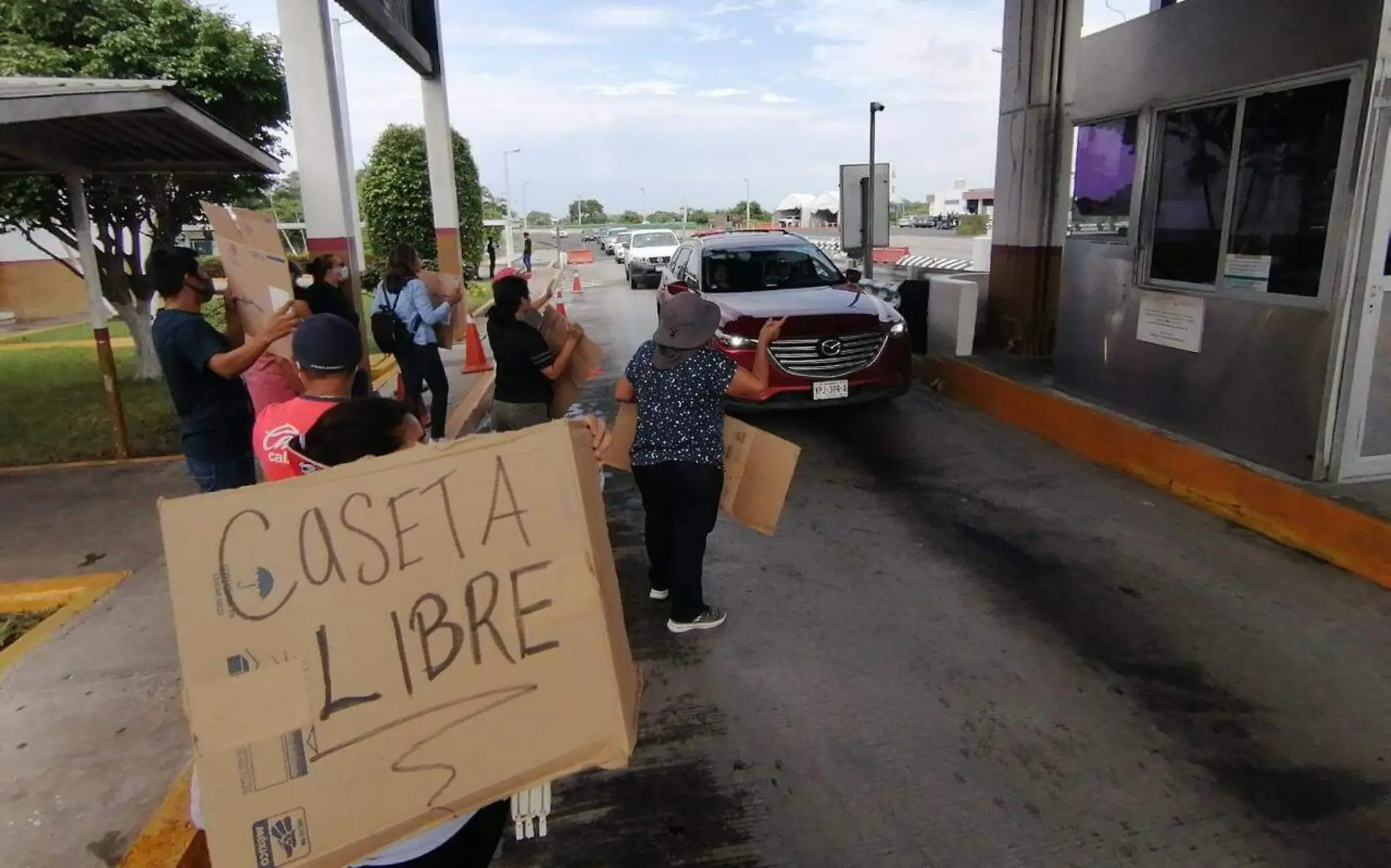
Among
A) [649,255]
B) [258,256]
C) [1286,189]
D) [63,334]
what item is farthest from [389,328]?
[649,255]

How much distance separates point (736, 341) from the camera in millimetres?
7613

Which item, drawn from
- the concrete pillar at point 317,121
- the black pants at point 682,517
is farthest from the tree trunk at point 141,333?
the black pants at point 682,517

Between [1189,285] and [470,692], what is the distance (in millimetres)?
6595

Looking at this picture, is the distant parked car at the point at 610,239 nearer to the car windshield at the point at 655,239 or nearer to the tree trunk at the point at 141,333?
the car windshield at the point at 655,239

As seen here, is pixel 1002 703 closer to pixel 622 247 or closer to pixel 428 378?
pixel 428 378

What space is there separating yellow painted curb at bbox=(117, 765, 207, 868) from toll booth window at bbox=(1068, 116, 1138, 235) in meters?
7.40

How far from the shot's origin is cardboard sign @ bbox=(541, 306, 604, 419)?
204 inches

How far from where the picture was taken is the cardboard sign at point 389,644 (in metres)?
1.60

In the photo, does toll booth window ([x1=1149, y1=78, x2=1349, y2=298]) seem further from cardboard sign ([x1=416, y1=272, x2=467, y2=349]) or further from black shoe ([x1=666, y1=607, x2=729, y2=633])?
cardboard sign ([x1=416, y1=272, x2=467, y2=349])

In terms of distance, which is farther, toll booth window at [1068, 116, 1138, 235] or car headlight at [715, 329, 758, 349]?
car headlight at [715, 329, 758, 349]

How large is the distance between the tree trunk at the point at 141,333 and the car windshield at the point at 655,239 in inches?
699

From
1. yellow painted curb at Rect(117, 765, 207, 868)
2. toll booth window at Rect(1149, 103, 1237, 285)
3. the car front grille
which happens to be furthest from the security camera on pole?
yellow painted curb at Rect(117, 765, 207, 868)

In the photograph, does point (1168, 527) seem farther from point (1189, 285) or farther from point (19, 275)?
point (19, 275)

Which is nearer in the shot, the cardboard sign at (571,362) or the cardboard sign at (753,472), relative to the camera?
the cardboard sign at (753,472)
